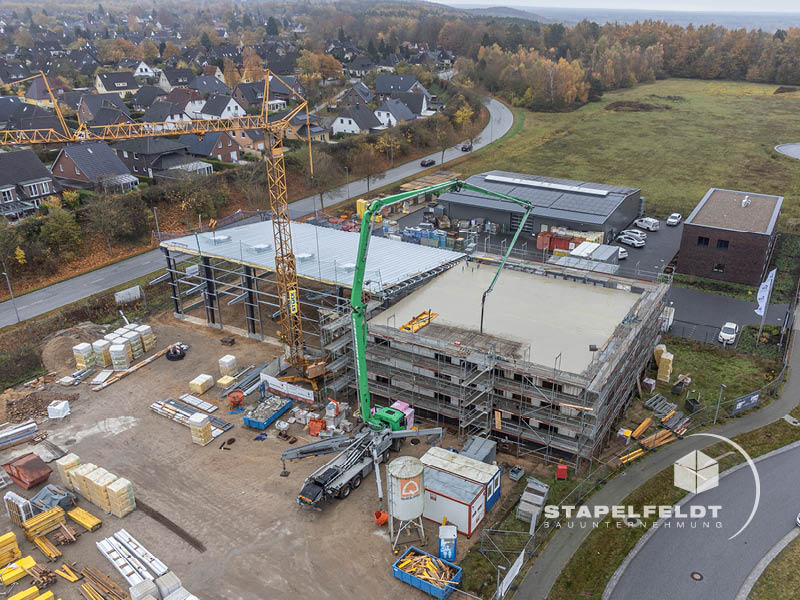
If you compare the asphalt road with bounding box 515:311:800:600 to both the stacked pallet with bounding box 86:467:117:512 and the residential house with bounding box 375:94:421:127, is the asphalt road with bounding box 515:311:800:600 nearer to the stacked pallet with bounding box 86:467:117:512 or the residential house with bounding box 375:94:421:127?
the stacked pallet with bounding box 86:467:117:512

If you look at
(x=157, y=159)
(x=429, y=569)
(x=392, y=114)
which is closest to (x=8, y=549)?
(x=429, y=569)

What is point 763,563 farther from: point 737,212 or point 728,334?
point 737,212

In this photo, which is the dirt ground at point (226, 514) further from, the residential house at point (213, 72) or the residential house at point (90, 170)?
the residential house at point (213, 72)

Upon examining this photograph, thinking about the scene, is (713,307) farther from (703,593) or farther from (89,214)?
(89,214)

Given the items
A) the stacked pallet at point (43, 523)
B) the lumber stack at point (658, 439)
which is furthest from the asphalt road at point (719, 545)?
the stacked pallet at point (43, 523)

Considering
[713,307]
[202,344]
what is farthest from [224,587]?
[713,307]

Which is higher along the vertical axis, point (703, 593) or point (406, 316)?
point (406, 316)
